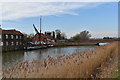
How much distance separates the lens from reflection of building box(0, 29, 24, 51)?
3962 centimetres

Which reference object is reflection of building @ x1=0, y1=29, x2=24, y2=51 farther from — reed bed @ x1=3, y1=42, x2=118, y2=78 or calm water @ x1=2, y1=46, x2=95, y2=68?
reed bed @ x1=3, y1=42, x2=118, y2=78

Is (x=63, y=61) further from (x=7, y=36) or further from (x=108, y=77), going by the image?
(x=7, y=36)

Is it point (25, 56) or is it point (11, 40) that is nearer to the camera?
point (25, 56)

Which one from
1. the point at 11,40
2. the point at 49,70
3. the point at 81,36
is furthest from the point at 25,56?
the point at 81,36

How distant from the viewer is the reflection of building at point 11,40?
3962cm

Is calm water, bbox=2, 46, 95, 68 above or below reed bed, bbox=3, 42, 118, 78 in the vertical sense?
below

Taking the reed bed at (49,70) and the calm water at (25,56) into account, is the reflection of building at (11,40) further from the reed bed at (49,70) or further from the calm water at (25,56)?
the reed bed at (49,70)

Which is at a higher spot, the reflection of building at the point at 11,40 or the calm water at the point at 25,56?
the reflection of building at the point at 11,40

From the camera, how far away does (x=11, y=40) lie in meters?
43.0

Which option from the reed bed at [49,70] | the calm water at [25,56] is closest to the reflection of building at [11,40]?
the calm water at [25,56]

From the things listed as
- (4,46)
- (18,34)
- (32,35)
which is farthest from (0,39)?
(32,35)

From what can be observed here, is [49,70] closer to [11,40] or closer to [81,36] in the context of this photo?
[11,40]

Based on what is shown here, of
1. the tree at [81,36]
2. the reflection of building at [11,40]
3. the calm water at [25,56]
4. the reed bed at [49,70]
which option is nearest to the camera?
the reed bed at [49,70]

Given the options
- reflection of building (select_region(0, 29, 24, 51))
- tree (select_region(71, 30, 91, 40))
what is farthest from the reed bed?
tree (select_region(71, 30, 91, 40))
